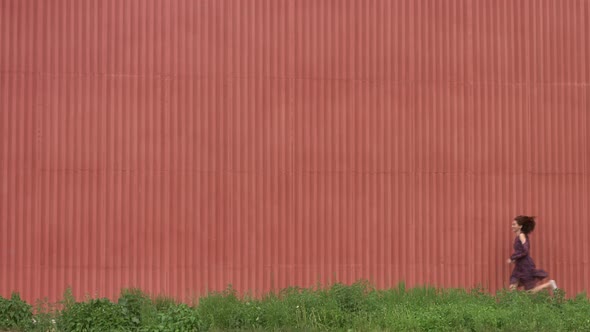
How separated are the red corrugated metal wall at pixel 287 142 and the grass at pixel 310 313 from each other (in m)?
0.75

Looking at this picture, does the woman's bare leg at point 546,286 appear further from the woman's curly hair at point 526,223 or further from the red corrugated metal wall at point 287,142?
the woman's curly hair at point 526,223

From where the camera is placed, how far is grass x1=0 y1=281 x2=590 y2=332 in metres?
10.8

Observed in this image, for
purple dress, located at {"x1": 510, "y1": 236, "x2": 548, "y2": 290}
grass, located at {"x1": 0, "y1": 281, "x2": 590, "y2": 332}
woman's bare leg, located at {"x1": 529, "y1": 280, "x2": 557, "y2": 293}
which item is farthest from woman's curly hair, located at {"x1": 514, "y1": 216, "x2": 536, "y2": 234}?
grass, located at {"x1": 0, "y1": 281, "x2": 590, "y2": 332}

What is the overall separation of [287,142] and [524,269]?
3705 millimetres

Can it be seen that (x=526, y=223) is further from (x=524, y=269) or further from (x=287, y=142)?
(x=287, y=142)

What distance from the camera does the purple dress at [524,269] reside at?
1243 cm

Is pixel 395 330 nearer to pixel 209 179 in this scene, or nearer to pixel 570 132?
pixel 209 179

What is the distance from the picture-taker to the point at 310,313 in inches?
444

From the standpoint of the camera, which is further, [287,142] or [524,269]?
[287,142]

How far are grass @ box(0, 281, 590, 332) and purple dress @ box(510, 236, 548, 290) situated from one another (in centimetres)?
33

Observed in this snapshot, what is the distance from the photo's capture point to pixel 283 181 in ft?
41.8

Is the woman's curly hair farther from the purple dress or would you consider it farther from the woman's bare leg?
the woman's bare leg

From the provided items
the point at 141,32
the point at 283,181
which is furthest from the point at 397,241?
the point at 141,32

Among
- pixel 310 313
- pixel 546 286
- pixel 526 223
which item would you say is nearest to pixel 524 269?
pixel 546 286
